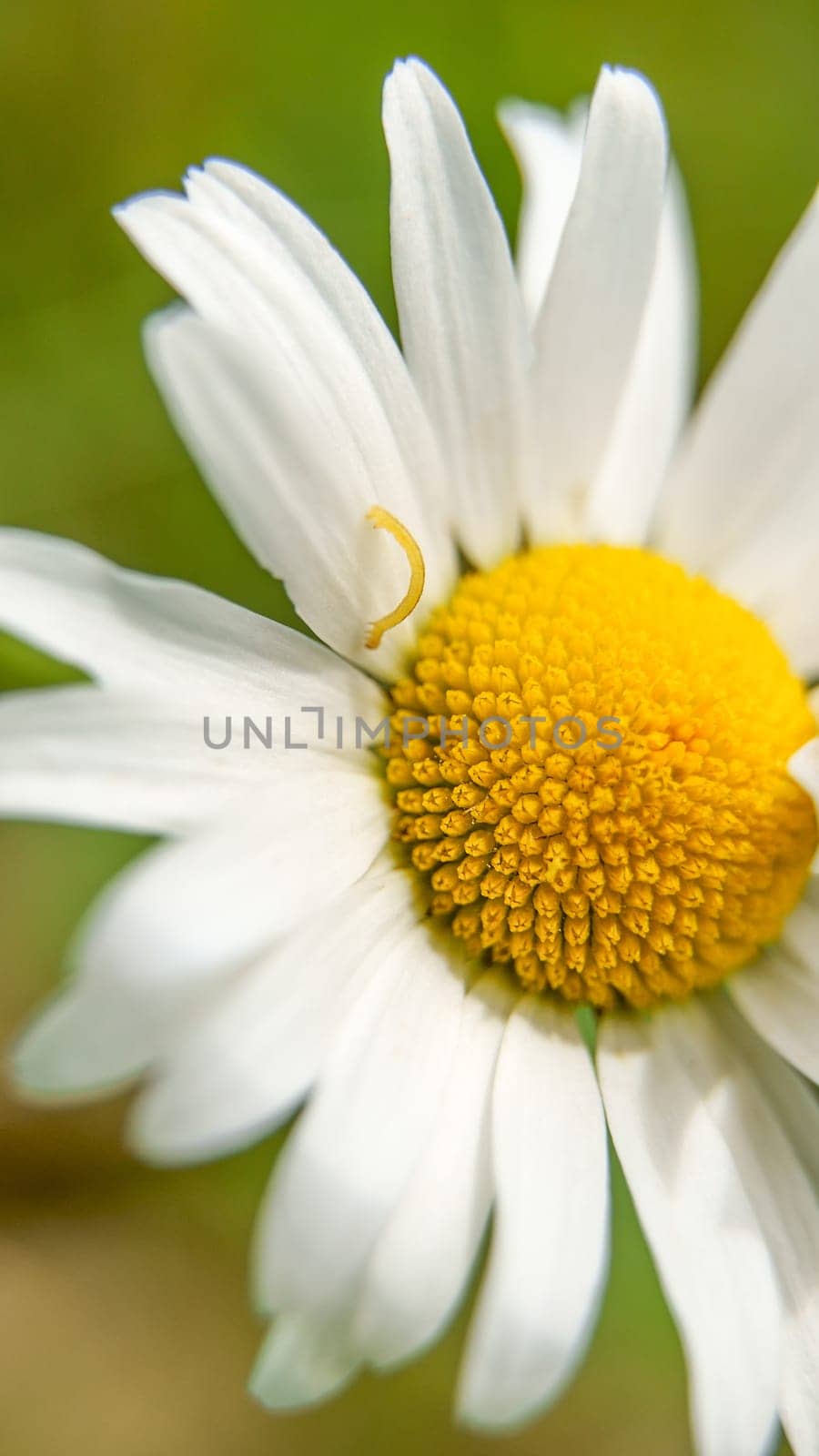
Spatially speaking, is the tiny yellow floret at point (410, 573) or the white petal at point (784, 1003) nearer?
the tiny yellow floret at point (410, 573)

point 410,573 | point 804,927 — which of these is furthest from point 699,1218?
point 410,573

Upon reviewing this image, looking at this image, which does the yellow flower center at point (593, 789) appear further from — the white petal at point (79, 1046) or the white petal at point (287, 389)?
the white petal at point (79, 1046)

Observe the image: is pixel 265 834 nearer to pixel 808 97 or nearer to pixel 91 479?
pixel 91 479

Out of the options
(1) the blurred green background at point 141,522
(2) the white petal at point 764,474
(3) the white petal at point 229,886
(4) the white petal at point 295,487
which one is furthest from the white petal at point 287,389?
(1) the blurred green background at point 141,522

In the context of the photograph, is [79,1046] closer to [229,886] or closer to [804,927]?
[229,886]

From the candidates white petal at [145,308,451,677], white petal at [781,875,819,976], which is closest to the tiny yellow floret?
white petal at [145,308,451,677]

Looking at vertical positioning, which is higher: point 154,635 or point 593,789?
point 154,635
